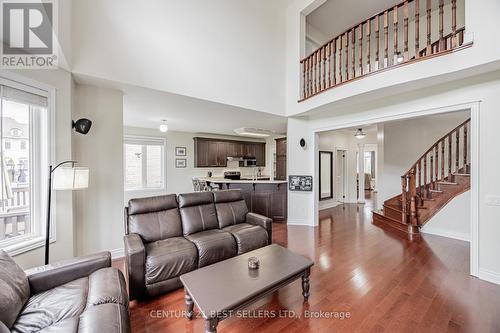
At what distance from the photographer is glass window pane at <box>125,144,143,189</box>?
6289mm

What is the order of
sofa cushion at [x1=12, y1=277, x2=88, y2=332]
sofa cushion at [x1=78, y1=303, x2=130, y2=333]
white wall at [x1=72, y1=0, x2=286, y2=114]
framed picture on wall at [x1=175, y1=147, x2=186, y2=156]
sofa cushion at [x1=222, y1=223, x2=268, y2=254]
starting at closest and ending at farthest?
1. sofa cushion at [x1=78, y1=303, x2=130, y2=333]
2. sofa cushion at [x1=12, y1=277, x2=88, y2=332]
3. white wall at [x1=72, y1=0, x2=286, y2=114]
4. sofa cushion at [x1=222, y1=223, x2=268, y2=254]
5. framed picture on wall at [x1=175, y1=147, x2=186, y2=156]

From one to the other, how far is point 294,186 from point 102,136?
3910 mm

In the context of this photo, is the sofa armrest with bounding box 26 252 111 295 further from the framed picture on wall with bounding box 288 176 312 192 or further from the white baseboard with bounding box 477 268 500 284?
the white baseboard with bounding box 477 268 500 284

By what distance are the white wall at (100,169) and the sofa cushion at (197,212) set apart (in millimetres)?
1086

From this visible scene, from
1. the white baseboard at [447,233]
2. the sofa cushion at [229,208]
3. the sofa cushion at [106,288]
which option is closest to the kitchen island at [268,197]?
the sofa cushion at [229,208]

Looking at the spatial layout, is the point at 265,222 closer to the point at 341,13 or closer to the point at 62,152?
the point at 62,152

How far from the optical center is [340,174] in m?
7.54

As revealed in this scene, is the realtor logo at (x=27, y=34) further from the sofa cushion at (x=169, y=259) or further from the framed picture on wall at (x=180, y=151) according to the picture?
the framed picture on wall at (x=180, y=151)

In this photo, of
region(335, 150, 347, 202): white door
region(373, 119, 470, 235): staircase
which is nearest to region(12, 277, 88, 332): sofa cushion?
region(373, 119, 470, 235): staircase

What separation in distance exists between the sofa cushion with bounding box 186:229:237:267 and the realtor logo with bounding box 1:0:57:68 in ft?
8.56

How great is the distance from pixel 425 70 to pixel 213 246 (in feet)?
11.5

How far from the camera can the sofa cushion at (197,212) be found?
120 inches

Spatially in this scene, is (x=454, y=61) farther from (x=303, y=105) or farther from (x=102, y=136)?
(x=102, y=136)

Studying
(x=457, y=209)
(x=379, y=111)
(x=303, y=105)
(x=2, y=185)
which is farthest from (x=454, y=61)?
(x=2, y=185)
